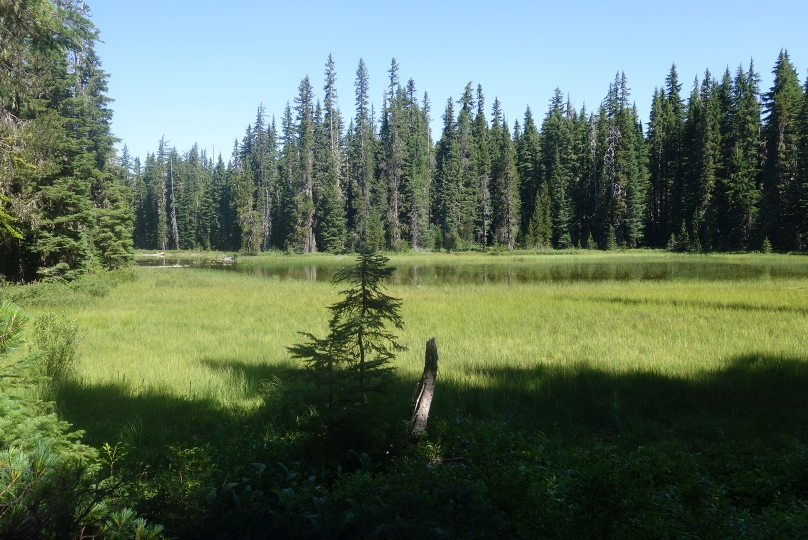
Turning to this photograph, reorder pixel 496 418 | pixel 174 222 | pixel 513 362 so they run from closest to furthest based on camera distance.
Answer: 1. pixel 496 418
2. pixel 513 362
3. pixel 174 222

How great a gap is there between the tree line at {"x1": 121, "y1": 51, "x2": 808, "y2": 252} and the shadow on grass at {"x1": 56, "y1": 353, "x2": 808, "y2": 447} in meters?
50.9

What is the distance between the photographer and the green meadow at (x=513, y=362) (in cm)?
769

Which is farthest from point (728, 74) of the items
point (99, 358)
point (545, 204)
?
point (99, 358)

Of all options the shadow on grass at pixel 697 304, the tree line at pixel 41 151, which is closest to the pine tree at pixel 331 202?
the tree line at pixel 41 151

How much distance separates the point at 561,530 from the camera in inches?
148

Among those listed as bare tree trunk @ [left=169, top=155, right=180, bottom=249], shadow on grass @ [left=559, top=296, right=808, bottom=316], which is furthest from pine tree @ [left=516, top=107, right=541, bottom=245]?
bare tree trunk @ [left=169, top=155, right=180, bottom=249]

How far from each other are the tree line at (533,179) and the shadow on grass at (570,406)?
167 ft

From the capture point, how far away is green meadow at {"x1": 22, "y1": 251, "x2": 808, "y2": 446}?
769 centimetres

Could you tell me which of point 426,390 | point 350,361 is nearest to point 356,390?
point 350,361

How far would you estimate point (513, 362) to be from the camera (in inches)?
442

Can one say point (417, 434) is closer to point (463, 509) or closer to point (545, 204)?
point (463, 509)

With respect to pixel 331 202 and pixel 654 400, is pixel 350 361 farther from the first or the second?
pixel 331 202

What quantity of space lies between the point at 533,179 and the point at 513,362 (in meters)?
73.8

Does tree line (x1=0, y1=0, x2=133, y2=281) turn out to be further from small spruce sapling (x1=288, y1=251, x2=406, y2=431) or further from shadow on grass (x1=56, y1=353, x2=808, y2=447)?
small spruce sapling (x1=288, y1=251, x2=406, y2=431)
